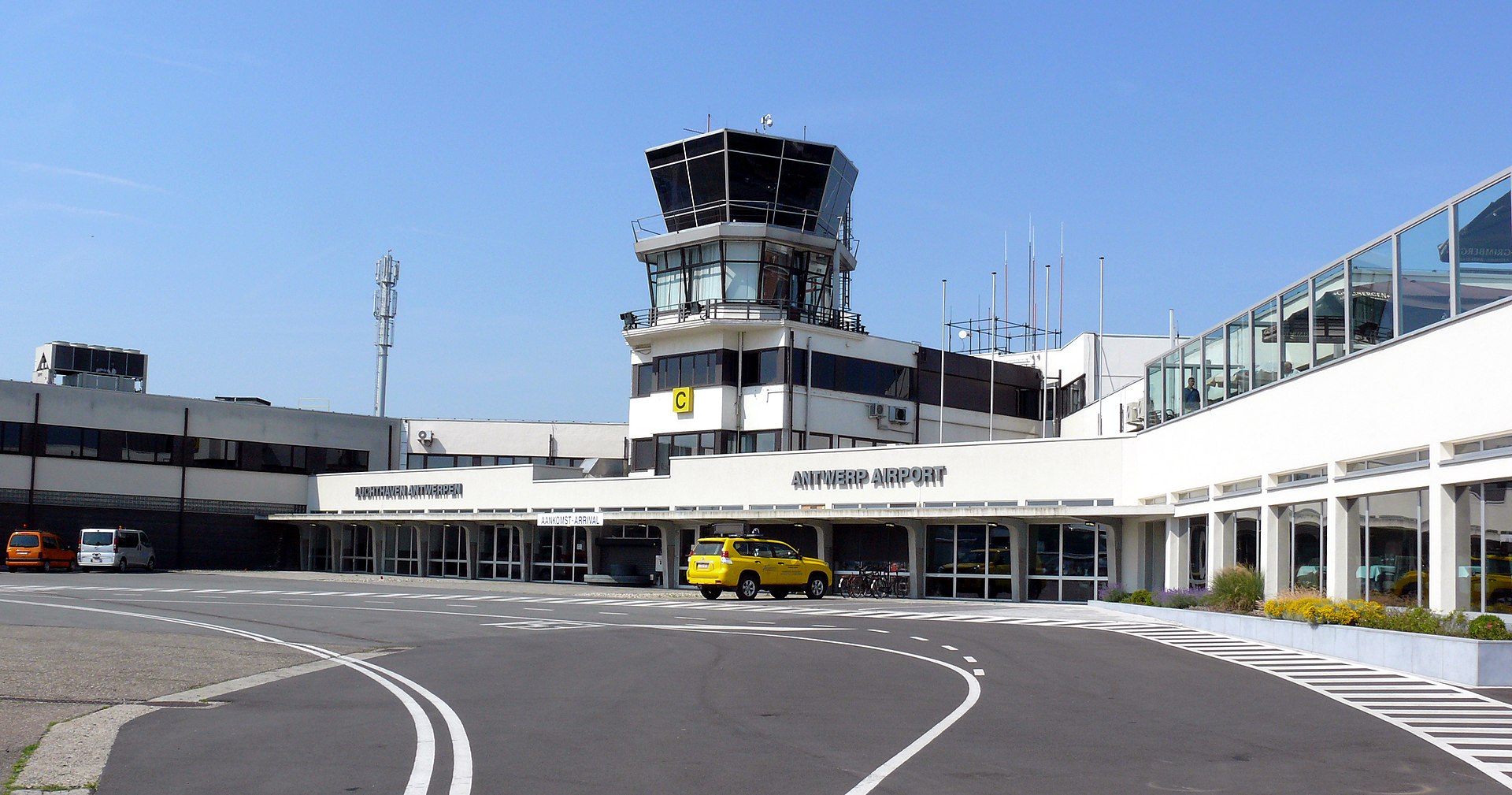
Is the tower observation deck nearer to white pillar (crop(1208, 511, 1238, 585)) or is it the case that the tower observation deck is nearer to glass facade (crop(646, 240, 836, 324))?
glass facade (crop(646, 240, 836, 324))

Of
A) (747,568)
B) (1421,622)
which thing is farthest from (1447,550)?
(747,568)

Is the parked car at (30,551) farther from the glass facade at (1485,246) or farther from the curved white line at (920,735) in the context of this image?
the glass facade at (1485,246)

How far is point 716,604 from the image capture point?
116 feet

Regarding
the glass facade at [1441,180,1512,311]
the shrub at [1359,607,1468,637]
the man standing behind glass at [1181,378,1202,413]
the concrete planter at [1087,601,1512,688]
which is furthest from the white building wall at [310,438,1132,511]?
the shrub at [1359,607,1468,637]

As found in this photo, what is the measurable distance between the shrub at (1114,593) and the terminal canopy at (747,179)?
843 inches

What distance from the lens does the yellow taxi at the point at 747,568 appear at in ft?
122

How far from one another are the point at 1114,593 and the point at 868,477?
35.6 ft

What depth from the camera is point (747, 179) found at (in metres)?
52.6

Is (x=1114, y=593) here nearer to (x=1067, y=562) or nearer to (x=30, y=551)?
(x=1067, y=562)

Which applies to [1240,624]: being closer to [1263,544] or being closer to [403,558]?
[1263,544]

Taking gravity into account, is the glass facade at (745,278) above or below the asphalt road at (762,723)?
above

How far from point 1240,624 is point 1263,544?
3.90 m

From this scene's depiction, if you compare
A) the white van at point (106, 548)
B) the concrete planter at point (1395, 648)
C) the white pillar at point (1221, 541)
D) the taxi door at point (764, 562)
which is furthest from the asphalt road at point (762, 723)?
the white van at point (106, 548)

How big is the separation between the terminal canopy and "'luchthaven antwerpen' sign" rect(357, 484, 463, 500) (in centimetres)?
1469
